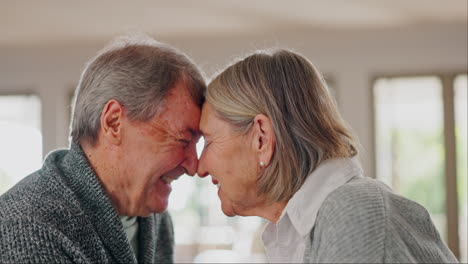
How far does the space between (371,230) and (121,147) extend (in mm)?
878

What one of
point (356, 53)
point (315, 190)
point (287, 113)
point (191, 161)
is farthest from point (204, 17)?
point (315, 190)

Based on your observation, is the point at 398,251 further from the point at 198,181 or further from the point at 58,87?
the point at 58,87

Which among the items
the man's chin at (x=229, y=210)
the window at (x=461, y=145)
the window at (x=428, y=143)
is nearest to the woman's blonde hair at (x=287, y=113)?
the man's chin at (x=229, y=210)

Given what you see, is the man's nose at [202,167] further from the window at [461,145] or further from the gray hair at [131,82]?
the window at [461,145]

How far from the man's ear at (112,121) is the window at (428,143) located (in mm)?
6374

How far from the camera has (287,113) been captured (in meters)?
1.66

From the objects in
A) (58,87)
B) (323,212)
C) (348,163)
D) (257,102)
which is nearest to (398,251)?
(323,212)

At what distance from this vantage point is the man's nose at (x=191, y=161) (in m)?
2.04

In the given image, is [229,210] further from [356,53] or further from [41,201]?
[356,53]

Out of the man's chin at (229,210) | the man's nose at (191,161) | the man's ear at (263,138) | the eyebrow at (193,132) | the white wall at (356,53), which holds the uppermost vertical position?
the man's ear at (263,138)

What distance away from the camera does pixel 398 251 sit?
1.33m

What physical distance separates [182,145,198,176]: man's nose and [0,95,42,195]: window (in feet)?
22.4

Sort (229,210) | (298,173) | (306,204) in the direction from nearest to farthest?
(306,204) < (298,173) < (229,210)

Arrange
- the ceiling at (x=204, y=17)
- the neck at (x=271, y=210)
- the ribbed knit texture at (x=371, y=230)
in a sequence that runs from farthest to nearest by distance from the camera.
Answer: the ceiling at (x=204, y=17)
the neck at (x=271, y=210)
the ribbed knit texture at (x=371, y=230)
